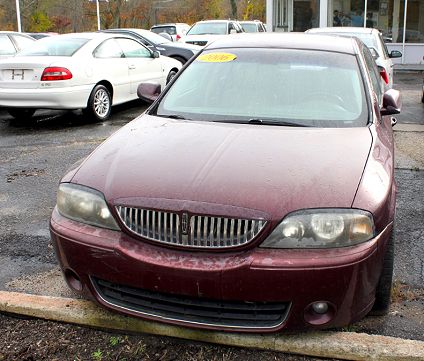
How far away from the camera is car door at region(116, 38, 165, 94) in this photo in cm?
1023

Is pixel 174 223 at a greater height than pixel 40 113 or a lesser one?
greater

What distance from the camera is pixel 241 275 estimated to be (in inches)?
100

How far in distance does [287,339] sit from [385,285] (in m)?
0.65

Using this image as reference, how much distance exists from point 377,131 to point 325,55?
945mm

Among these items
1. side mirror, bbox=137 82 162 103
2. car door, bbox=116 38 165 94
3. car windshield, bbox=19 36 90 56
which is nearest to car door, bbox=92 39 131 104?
car door, bbox=116 38 165 94

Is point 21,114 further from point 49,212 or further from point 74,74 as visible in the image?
point 49,212

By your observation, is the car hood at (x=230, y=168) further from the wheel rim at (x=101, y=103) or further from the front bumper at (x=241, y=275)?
the wheel rim at (x=101, y=103)

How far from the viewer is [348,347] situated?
9.30ft

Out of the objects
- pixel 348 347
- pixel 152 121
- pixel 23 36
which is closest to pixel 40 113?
pixel 23 36

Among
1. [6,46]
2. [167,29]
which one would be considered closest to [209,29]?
[6,46]

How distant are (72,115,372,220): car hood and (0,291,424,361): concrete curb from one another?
74 centimetres

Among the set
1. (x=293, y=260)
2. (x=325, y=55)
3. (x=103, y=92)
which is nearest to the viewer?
(x=293, y=260)

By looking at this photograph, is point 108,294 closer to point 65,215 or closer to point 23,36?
point 65,215

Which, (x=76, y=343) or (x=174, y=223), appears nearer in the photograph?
(x=174, y=223)
